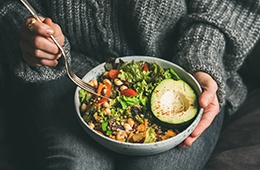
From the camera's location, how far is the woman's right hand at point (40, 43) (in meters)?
0.93

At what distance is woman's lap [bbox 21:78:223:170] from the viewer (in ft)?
3.22

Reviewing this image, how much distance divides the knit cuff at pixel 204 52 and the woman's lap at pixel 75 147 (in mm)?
129

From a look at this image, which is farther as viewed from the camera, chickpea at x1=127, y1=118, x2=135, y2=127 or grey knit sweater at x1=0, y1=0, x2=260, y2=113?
grey knit sweater at x1=0, y1=0, x2=260, y2=113

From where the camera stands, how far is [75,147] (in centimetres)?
99

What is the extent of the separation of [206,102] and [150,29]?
238 mm

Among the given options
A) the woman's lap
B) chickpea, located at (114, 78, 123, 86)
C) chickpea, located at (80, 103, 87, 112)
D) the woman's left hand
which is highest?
chickpea, located at (114, 78, 123, 86)

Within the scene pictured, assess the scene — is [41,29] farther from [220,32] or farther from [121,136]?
[220,32]

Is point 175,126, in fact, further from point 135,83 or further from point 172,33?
point 172,33

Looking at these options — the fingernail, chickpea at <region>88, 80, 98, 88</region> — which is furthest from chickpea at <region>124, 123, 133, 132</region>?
the fingernail

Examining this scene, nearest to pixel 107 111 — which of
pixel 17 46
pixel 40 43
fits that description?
pixel 40 43

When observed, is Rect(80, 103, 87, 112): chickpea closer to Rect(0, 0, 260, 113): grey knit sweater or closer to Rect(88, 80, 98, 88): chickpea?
Rect(88, 80, 98, 88): chickpea

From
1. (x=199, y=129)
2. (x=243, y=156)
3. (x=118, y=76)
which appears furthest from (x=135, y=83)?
(x=243, y=156)

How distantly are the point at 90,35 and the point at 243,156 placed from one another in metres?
0.43

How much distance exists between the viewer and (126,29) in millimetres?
1108
